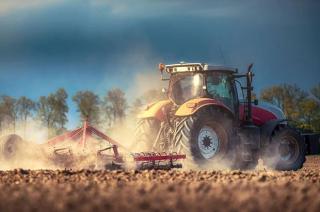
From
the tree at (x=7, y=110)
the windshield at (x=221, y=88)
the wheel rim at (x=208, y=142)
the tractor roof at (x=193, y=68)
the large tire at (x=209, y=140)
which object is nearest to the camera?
the large tire at (x=209, y=140)

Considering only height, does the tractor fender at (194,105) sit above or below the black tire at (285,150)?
above

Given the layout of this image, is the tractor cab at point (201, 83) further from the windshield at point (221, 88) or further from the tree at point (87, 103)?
the tree at point (87, 103)

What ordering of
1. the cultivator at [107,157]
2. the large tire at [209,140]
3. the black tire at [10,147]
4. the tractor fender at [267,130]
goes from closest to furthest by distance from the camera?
the cultivator at [107,157] < the large tire at [209,140] < the black tire at [10,147] < the tractor fender at [267,130]

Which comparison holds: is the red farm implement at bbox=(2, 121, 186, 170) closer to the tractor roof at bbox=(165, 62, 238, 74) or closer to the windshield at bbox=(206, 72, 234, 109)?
the windshield at bbox=(206, 72, 234, 109)

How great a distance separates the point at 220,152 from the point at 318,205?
23.6 ft

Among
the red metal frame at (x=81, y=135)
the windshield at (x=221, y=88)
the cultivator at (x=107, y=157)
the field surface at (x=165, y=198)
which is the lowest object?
the field surface at (x=165, y=198)

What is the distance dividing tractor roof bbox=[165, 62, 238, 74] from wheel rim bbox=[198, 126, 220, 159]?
1.45 m

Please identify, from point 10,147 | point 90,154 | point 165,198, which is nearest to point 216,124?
point 90,154

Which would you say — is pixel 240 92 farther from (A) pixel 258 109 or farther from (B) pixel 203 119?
(B) pixel 203 119

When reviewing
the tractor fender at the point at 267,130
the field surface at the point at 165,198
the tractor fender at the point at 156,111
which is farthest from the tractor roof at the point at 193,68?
the field surface at the point at 165,198

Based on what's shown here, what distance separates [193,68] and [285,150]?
333 centimetres

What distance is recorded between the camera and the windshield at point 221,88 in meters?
13.2

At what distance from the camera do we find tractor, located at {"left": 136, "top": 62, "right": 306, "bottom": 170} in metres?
12.2

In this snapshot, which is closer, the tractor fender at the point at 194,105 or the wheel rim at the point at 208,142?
the tractor fender at the point at 194,105
